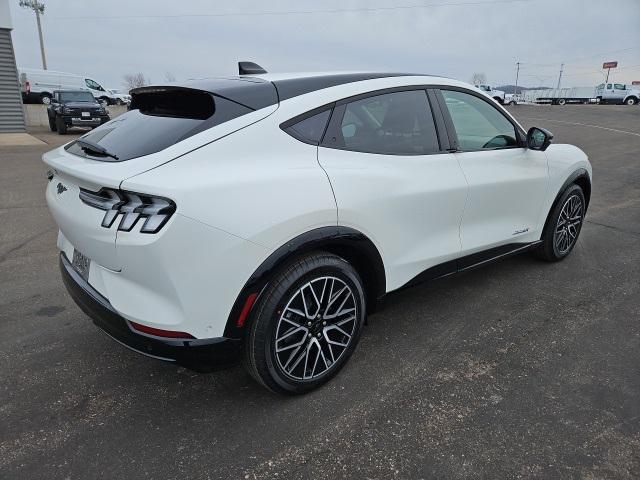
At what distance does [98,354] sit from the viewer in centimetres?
308

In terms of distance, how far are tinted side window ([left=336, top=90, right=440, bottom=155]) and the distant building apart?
17387 mm

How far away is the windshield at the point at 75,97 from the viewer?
17.8 metres

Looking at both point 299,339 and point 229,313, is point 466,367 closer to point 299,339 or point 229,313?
point 299,339

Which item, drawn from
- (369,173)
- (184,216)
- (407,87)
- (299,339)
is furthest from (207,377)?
(407,87)

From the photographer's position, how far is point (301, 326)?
8.27 feet

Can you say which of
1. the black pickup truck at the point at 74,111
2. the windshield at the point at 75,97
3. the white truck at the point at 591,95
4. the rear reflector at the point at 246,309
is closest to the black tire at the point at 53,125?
A: the black pickup truck at the point at 74,111

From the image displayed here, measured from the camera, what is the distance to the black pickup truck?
17188 millimetres

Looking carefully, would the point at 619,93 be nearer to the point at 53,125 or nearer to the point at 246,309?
the point at 53,125

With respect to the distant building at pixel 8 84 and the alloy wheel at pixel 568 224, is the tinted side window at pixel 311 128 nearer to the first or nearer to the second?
the alloy wheel at pixel 568 224

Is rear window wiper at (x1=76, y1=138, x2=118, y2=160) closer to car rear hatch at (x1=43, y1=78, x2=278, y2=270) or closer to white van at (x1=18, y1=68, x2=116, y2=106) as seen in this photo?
car rear hatch at (x1=43, y1=78, x2=278, y2=270)

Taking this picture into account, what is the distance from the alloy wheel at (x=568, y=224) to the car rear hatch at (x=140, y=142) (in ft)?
10.4

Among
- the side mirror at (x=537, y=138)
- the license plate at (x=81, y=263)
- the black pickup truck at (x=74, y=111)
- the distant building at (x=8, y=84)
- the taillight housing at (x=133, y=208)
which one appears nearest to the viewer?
the taillight housing at (x=133, y=208)

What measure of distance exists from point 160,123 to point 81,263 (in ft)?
2.79

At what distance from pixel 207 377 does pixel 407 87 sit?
2.21 metres
